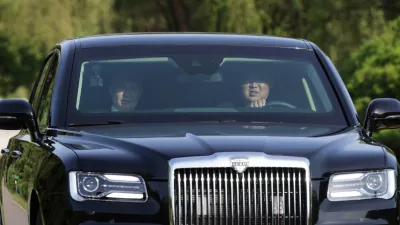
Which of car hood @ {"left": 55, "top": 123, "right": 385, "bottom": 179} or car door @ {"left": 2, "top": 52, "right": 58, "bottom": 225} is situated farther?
car door @ {"left": 2, "top": 52, "right": 58, "bottom": 225}

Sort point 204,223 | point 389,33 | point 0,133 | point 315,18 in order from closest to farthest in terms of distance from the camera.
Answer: point 204,223 → point 0,133 → point 389,33 → point 315,18

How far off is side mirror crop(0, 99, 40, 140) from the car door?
0.42ft

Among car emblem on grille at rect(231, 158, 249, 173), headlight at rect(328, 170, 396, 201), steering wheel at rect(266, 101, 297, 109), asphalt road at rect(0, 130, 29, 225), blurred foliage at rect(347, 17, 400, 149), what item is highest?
steering wheel at rect(266, 101, 297, 109)

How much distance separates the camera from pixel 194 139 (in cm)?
661

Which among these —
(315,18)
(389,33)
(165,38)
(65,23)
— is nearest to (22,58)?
(65,23)

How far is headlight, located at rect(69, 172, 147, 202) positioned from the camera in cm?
632

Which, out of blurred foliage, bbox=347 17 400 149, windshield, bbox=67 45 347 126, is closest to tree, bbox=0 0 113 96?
blurred foliage, bbox=347 17 400 149

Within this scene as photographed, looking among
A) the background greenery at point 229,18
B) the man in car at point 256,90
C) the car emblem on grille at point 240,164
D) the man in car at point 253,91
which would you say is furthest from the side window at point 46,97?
the background greenery at point 229,18

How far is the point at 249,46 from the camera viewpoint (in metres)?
8.15

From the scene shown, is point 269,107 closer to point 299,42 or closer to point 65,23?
point 299,42

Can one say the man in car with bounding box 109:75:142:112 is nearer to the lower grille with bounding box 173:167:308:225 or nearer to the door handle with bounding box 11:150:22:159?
the door handle with bounding box 11:150:22:159

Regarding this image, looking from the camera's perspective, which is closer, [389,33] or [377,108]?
[377,108]

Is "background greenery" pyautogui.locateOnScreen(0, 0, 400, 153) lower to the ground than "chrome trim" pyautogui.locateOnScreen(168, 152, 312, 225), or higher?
lower

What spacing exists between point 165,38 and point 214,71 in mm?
414
